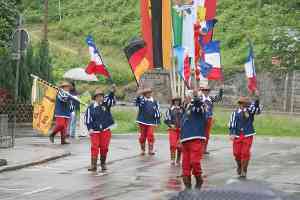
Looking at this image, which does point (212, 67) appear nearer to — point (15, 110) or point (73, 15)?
point (15, 110)

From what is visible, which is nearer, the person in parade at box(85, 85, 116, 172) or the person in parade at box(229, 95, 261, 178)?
the person in parade at box(229, 95, 261, 178)

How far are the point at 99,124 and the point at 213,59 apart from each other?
3152mm

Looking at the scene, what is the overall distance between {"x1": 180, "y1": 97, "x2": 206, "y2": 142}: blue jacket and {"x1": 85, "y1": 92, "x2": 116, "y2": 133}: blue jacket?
3071mm

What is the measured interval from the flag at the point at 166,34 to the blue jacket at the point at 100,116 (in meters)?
4.06

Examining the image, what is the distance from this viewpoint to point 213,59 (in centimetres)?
1664

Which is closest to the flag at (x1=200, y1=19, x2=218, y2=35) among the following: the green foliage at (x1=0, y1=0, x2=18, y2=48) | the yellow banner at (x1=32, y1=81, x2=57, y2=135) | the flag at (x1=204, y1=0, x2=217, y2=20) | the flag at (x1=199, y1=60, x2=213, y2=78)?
the flag at (x1=204, y1=0, x2=217, y2=20)

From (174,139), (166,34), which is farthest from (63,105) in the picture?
(174,139)

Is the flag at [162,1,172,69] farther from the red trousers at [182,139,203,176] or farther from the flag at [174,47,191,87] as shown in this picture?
the red trousers at [182,139,203,176]

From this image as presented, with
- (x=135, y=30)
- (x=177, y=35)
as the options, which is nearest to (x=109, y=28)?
(x=135, y=30)

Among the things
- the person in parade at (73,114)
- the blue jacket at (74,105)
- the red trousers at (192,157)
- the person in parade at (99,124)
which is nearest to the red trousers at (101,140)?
the person in parade at (99,124)

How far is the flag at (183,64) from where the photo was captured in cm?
1455

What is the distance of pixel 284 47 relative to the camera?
36344 mm

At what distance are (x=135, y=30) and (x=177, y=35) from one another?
92.4 feet

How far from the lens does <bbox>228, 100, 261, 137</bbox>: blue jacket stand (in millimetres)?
14141
